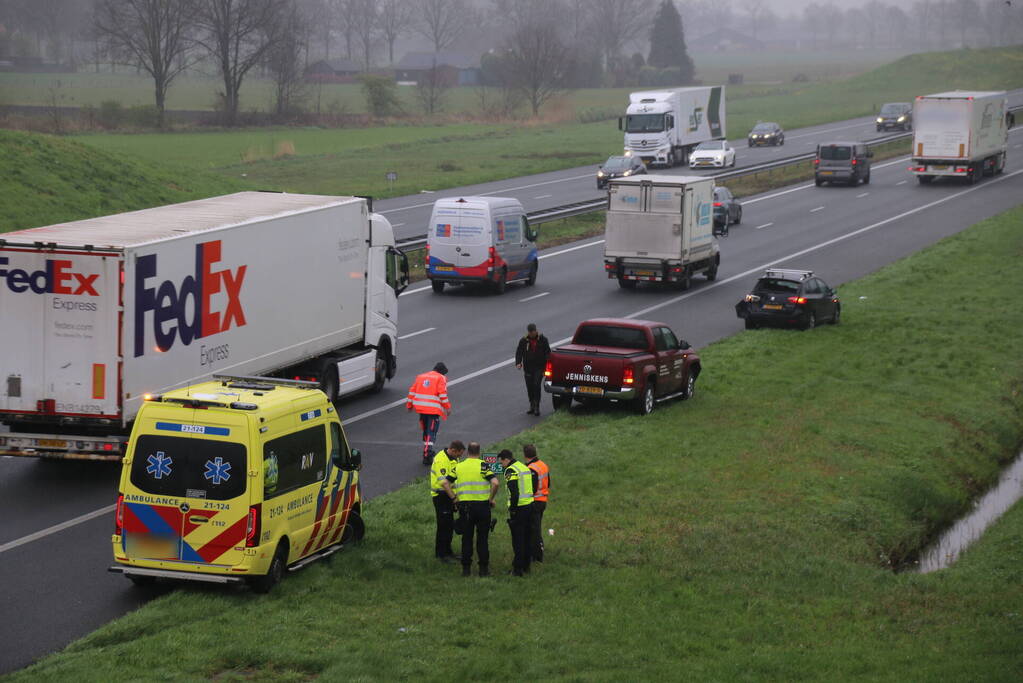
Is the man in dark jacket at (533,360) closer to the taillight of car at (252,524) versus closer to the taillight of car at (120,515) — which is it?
the taillight of car at (252,524)

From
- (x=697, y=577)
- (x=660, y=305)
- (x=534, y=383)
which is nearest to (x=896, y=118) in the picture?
(x=660, y=305)

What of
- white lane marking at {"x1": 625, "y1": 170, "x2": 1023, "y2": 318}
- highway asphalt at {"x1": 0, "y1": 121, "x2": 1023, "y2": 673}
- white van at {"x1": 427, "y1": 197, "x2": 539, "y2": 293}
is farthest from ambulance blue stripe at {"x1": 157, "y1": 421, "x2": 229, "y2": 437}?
white van at {"x1": 427, "y1": 197, "x2": 539, "y2": 293}

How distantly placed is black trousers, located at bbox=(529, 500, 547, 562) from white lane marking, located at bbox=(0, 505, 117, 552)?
19.0 ft

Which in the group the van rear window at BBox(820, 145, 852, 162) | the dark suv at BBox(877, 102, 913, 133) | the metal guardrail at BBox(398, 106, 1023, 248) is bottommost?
the metal guardrail at BBox(398, 106, 1023, 248)

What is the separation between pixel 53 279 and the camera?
59.9ft

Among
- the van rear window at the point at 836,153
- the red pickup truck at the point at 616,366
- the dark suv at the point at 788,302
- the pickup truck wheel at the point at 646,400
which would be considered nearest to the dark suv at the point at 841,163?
the van rear window at the point at 836,153

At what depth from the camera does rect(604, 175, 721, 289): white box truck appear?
3747 cm

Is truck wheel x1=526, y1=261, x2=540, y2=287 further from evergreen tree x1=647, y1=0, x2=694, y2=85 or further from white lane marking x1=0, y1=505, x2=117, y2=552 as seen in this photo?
evergreen tree x1=647, y1=0, x2=694, y2=85

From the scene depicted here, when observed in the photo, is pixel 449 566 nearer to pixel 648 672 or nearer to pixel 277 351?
pixel 648 672

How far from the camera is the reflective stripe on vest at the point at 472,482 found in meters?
14.7

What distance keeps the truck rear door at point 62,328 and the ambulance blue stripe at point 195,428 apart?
15.8ft

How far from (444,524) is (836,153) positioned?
5299 centimetres

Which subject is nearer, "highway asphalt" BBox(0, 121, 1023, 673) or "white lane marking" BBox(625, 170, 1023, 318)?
"highway asphalt" BBox(0, 121, 1023, 673)

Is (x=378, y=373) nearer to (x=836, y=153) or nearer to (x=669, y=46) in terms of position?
(x=836, y=153)
